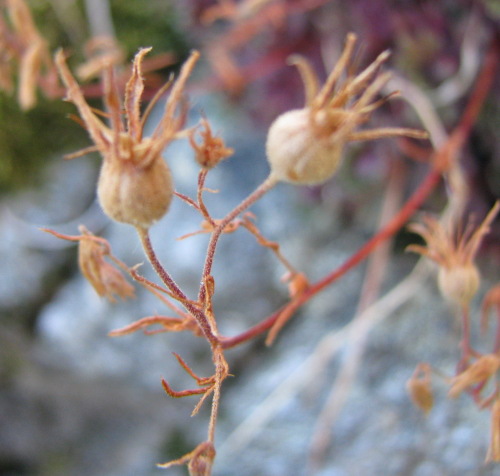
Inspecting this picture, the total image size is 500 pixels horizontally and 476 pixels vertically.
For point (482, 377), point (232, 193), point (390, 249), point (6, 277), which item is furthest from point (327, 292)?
point (6, 277)

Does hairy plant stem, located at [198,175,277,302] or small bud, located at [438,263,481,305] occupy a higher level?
hairy plant stem, located at [198,175,277,302]

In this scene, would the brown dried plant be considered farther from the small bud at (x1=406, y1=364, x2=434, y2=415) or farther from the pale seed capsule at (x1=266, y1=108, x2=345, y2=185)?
the small bud at (x1=406, y1=364, x2=434, y2=415)

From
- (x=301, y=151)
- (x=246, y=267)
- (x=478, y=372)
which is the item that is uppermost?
(x=246, y=267)

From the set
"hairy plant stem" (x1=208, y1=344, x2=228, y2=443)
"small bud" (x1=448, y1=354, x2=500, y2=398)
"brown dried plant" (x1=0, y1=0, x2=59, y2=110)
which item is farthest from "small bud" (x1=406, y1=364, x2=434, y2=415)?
"brown dried plant" (x1=0, y1=0, x2=59, y2=110)

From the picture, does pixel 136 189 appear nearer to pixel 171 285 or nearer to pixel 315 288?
pixel 171 285

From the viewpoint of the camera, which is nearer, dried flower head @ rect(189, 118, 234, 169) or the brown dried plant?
dried flower head @ rect(189, 118, 234, 169)

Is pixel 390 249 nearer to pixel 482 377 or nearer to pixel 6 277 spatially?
pixel 482 377

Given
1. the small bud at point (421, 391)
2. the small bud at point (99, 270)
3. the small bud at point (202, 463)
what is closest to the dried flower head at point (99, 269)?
the small bud at point (99, 270)

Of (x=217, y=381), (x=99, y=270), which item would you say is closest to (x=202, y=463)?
(x=217, y=381)
